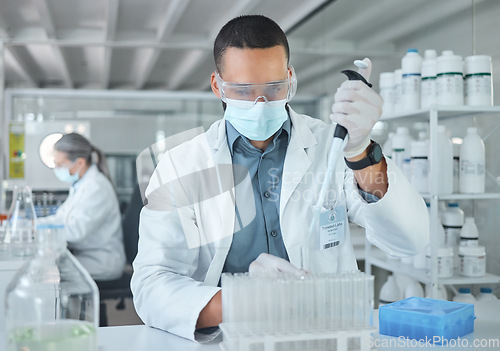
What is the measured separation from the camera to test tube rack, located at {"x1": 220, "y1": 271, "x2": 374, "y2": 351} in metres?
0.83

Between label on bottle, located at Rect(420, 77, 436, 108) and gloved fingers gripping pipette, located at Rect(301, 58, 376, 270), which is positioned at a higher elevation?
label on bottle, located at Rect(420, 77, 436, 108)

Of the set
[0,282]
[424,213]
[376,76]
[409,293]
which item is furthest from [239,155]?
[376,76]

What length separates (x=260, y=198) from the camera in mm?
1485

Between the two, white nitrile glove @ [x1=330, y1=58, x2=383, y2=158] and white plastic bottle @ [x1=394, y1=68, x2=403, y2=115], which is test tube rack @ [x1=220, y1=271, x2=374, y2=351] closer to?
white nitrile glove @ [x1=330, y1=58, x2=383, y2=158]

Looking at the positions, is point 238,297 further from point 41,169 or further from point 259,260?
point 41,169

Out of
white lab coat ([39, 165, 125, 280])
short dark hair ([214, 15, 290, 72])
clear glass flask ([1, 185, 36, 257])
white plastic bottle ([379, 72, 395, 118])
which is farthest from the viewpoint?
white lab coat ([39, 165, 125, 280])

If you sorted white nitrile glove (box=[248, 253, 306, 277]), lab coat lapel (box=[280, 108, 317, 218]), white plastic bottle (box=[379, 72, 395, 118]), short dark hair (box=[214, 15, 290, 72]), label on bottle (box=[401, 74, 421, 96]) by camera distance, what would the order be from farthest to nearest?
1. white plastic bottle (box=[379, 72, 395, 118])
2. label on bottle (box=[401, 74, 421, 96])
3. lab coat lapel (box=[280, 108, 317, 218])
4. short dark hair (box=[214, 15, 290, 72])
5. white nitrile glove (box=[248, 253, 306, 277])

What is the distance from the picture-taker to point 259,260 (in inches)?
41.3

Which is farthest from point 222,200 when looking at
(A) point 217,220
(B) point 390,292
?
(B) point 390,292

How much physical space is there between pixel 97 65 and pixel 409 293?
240 inches

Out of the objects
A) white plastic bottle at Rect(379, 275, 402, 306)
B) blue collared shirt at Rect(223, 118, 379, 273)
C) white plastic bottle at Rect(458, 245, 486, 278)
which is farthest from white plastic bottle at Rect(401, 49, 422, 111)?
blue collared shirt at Rect(223, 118, 379, 273)

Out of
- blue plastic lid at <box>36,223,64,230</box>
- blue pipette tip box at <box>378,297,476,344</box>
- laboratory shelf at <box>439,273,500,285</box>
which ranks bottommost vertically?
laboratory shelf at <box>439,273,500,285</box>

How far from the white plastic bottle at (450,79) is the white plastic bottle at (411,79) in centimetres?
14

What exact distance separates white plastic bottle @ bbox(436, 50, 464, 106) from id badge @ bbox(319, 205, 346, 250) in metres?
1.20
